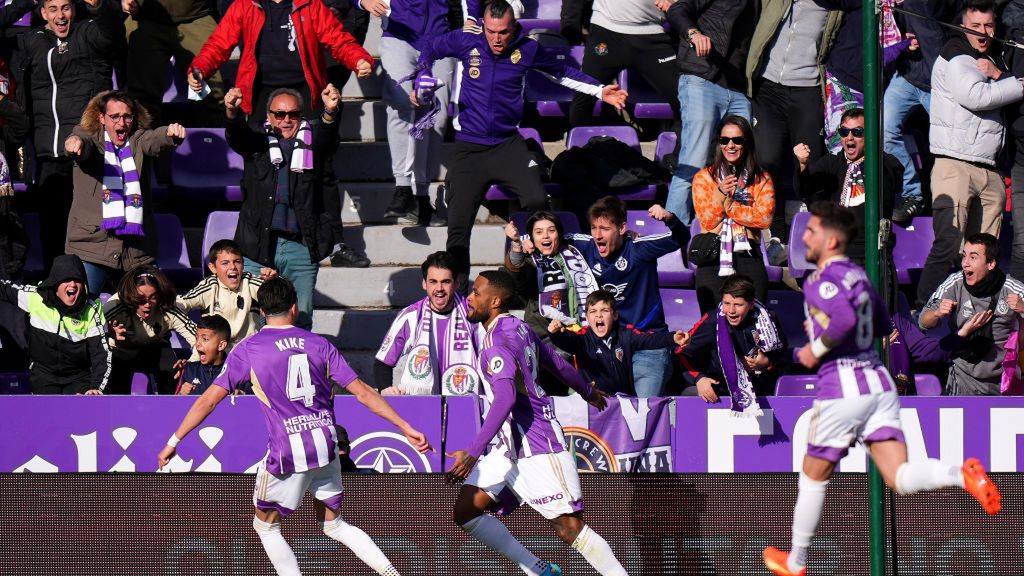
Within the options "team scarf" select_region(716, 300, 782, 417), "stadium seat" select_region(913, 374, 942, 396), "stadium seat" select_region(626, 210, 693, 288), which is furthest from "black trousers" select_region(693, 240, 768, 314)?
"stadium seat" select_region(913, 374, 942, 396)

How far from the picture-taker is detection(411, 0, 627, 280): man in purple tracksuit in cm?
1107

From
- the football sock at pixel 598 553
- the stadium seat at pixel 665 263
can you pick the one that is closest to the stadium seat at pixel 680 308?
the stadium seat at pixel 665 263

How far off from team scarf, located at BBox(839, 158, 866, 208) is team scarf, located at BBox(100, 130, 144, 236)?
5470mm

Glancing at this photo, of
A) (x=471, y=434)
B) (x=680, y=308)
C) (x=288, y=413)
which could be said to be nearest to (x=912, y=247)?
(x=680, y=308)

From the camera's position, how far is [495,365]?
784 centimetres

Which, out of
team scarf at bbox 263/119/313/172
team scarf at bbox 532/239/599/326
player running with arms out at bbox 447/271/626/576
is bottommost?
player running with arms out at bbox 447/271/626/576

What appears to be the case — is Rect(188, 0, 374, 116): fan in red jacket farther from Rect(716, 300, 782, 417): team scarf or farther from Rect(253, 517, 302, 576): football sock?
Rect(253, 517, 302, 576): football sock

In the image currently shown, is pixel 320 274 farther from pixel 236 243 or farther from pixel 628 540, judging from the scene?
pixel 628 540

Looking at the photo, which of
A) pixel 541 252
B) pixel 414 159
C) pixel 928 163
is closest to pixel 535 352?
pixel 541 252

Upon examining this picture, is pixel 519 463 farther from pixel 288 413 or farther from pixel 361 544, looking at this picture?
pixel 288 413

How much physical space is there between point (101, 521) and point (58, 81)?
16.0ft

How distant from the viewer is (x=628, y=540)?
332 inches

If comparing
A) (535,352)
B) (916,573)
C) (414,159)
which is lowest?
(916,573)

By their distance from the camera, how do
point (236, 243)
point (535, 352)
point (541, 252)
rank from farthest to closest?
1. point (236, 243)
2. point (541, 252)
3. point (535, 352)
